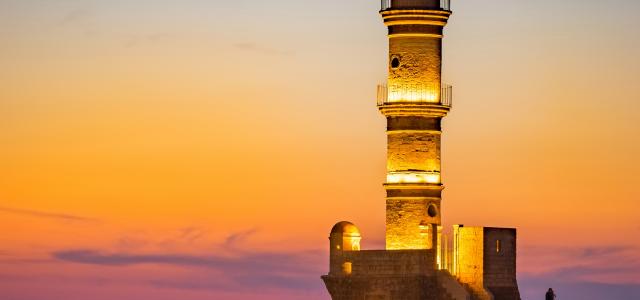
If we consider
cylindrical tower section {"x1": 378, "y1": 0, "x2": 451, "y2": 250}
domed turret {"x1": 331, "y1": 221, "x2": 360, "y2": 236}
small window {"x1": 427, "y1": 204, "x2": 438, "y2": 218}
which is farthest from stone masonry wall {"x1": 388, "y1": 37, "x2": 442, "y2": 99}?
domed turret {"x1": 331, "y1": 221, "x2": 360, "y2": 236}

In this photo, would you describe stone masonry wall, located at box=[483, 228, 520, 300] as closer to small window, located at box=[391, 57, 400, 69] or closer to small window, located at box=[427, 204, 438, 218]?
small window, located at box=[427, 204, 438, 218]

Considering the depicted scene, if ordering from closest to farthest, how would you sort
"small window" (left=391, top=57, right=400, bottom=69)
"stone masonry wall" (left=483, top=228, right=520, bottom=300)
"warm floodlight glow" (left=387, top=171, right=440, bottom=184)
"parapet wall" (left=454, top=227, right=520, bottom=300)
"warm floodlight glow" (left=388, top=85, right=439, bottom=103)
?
"parapet wall" (left=454, top=227, right=520, bottom=300) → "stone masonry wall" (left=483, top=228, right=520, bottom=300) → "warm floodlight glow" (left=387, top=171, right=440, bottom=184) → "warm floodlight glow" (left=388, top=85, right=439, bottom=103) → "small window" (left=391, top=57, right=400, bottom=69)

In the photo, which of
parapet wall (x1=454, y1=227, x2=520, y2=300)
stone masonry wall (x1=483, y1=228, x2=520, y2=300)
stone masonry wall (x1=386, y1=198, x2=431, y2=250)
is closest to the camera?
parapet wall (x1=454, y1=227, x2=520, y2=300)

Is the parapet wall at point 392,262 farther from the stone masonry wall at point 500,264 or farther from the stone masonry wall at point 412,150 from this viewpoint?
the stone masonry wall at point 412,150

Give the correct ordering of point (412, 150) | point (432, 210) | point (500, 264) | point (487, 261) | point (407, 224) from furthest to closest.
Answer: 1. point (432, 210)
2. point (412, 150)
3. point (407, 224)
4. point (500, 264)
5. point (487, 261)

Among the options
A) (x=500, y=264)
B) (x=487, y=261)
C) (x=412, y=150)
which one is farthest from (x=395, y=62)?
(x=500, y=264)

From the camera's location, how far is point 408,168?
4203 inches

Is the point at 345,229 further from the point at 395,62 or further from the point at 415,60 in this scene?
the point at 415,60

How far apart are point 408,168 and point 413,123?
1900mm

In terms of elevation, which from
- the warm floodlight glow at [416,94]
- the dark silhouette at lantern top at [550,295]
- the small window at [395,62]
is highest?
the small window at [395,62]

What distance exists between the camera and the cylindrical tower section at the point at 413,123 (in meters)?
107

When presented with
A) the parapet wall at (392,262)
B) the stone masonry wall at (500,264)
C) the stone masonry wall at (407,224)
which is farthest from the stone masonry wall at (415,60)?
the parapet wall at (392,262)

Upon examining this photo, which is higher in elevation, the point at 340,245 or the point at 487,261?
the point at 340,245

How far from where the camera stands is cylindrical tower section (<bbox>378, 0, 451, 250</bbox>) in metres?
107
